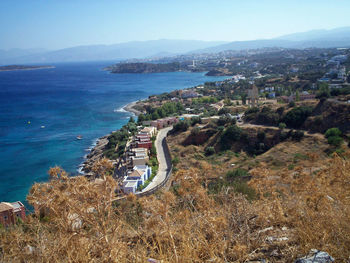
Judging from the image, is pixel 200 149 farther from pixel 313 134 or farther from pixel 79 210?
pixel 79 210

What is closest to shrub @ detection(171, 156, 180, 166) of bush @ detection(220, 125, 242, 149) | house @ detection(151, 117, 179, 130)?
bush @ detection(220, 125, 242, 149)

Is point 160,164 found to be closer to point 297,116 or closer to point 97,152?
point 97,152

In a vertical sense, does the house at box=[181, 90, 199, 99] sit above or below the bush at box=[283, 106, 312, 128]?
below

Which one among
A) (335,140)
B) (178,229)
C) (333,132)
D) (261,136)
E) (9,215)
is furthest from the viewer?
(261,136)

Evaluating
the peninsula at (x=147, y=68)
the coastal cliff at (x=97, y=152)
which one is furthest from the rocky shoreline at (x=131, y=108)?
the peninsula at (x=147, y=68)

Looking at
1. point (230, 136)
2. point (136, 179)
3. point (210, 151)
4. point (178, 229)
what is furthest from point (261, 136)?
point (178, 229)

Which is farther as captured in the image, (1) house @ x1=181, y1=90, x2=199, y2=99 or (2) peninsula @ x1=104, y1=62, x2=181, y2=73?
(2) peninsula @ x1=104, y1=62, x2=181, y2=73

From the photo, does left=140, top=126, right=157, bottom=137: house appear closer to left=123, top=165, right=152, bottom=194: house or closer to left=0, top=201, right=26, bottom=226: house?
left=123, top=165, right=152, bottom=194: house

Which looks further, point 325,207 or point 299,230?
point 325,207

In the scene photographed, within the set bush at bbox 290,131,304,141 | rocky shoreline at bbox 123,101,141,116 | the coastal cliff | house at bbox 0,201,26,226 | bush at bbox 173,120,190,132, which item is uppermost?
house at bbox 0,201,26,226

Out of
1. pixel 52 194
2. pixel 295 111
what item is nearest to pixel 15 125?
pixel 295 111

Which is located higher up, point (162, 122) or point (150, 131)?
point (150, 131)
